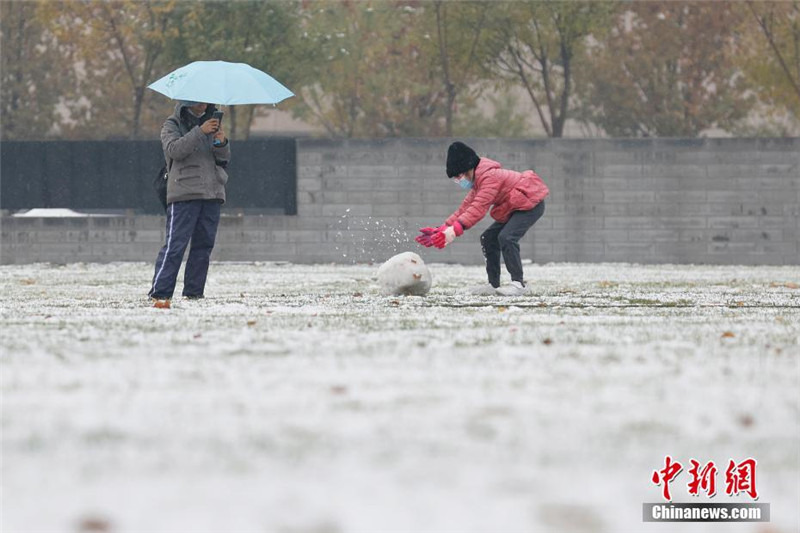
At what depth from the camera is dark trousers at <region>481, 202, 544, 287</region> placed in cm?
1174

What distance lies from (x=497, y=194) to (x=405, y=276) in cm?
109

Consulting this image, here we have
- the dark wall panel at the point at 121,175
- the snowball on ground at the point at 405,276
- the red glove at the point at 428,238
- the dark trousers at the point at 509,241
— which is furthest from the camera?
the dark wall panel at the point at 121,175

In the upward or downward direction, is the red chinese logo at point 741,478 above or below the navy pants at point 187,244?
below

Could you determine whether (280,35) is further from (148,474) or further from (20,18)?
(148,474)

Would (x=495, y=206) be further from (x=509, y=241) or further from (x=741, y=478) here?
(x=741, y=478)

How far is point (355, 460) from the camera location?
397cm

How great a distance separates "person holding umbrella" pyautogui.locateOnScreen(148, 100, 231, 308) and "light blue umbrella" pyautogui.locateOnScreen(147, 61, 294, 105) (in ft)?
0.66

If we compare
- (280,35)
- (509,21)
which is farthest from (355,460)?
(509,21)

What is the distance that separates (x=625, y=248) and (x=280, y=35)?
10522mm

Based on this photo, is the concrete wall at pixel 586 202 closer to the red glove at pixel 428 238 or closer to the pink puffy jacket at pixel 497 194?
the pink puffy jacket at pixel 497 194

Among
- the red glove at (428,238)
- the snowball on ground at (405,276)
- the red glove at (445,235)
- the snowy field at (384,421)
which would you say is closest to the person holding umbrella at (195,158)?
the snowball on ground at (405,276)

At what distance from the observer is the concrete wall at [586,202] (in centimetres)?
2192

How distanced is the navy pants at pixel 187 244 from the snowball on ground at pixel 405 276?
1.50 m

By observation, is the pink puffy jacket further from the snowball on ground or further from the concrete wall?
the concrete wall
